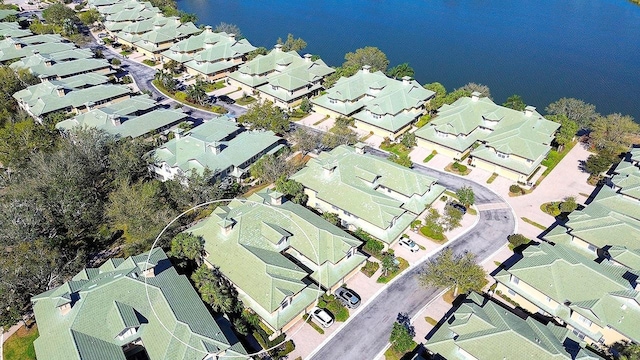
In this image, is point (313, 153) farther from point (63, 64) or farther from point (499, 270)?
point (63, 64)

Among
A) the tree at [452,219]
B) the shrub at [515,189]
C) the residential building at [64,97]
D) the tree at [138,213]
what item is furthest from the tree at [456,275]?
the residential building at [64,97]

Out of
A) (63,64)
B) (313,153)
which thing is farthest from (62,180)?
(63,64)

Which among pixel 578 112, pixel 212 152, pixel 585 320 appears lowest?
pixel 212 152

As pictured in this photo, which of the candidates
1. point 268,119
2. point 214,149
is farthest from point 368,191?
point 268,119

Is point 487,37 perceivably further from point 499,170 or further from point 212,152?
point 212,152

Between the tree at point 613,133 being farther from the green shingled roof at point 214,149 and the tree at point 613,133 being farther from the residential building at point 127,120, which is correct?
the residential building at point 127,120

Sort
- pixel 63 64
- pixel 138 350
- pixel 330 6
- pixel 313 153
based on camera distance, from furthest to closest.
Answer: pixel 330 6
pixel 63 64
pixel 313 153
pixel 138 350

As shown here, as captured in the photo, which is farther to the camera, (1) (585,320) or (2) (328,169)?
(2) (328,169)
